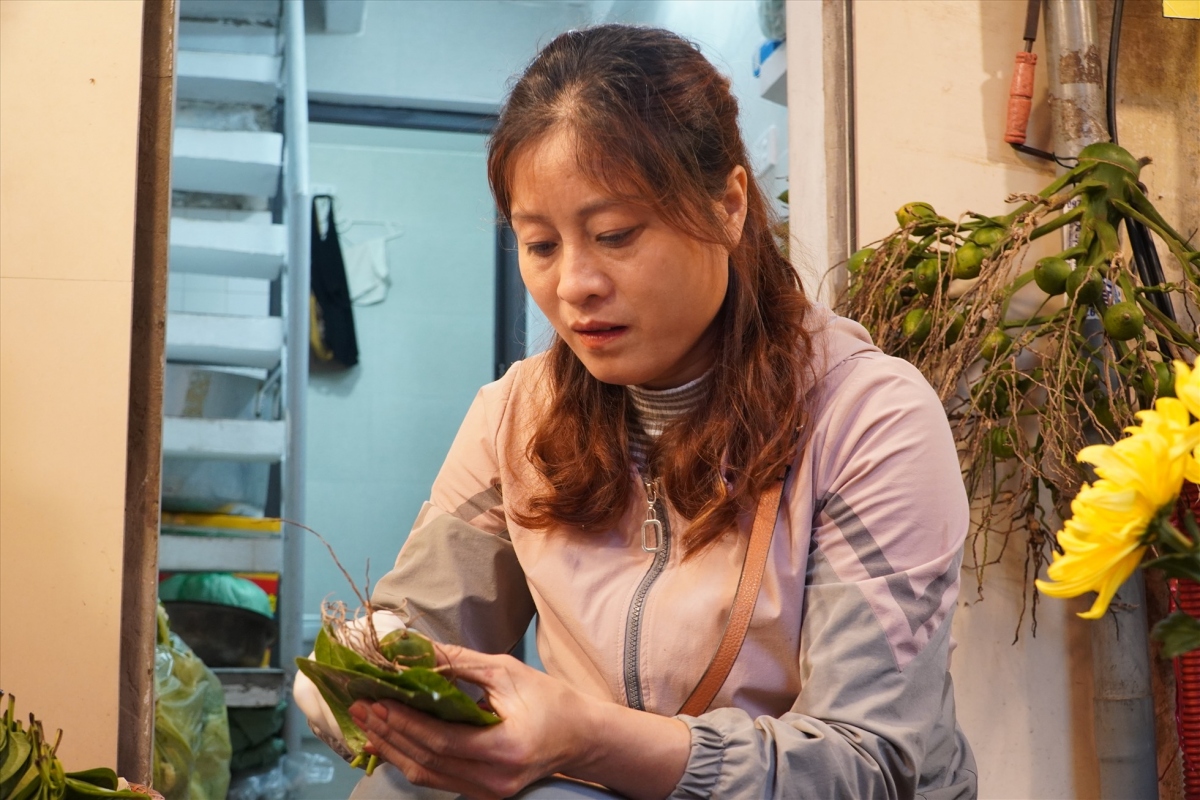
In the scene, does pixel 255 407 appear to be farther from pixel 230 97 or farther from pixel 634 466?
pixel 634 466

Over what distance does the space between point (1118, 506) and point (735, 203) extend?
0.63 m

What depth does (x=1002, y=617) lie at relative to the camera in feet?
5.68

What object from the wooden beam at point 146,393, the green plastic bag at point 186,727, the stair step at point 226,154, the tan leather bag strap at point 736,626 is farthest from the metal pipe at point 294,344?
the tan leather bag strap at point 736,626

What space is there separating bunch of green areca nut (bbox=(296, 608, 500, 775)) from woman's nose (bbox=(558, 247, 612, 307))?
1.14 feet

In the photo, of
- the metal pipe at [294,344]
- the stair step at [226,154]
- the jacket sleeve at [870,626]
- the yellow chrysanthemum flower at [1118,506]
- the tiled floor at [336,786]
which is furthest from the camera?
the metal pipe at [294,344]

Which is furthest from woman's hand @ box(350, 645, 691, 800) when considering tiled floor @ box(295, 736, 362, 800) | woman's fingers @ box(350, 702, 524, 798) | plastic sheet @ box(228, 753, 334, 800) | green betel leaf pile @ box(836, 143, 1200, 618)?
plastic sheet @ box(228, 753, 334, 800)

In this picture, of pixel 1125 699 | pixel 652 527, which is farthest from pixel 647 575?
pixel 1125 699

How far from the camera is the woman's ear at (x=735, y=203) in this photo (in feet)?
3.69

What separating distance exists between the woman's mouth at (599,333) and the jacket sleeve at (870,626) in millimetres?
204

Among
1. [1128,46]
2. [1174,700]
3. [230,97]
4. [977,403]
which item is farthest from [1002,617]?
[230,97]

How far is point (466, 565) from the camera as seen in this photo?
119 centimetres

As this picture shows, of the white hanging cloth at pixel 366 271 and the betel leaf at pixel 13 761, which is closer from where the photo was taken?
the betel leaf at pixel 13 761

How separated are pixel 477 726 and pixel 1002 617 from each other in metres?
1.15

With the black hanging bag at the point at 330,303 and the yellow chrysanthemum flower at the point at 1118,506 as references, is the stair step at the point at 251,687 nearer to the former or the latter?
the black hanging bag at the point at 330,303
